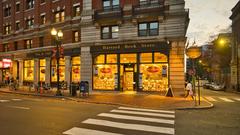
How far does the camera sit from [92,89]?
87.9 feet

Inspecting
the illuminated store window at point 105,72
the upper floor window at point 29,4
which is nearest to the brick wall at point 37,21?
the upper floor window at point 29,4

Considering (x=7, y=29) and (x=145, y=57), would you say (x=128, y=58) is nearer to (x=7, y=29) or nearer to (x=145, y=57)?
(x=145, y=57)

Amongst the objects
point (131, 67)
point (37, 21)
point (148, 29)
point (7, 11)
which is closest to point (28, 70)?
point (37, 21)

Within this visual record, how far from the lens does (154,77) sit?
24.0 m

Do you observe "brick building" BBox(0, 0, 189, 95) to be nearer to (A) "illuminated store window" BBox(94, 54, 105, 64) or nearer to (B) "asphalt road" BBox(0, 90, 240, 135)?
(A) "illuminated store window" BBox(94, 54, 105, 64)

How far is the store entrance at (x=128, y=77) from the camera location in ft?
82.2

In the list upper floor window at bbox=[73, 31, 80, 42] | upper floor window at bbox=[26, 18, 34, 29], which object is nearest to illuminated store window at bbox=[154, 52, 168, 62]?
upper floor window at bbox=[73, 31, 80, 42]

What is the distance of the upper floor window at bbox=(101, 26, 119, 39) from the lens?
25.9 meters

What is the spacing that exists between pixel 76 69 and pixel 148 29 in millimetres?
9878

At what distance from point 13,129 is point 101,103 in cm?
862

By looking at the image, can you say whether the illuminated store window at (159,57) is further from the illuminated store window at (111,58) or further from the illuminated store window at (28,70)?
the illuminated store window at (28,70)

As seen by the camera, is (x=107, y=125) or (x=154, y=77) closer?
(x=107, y=125)

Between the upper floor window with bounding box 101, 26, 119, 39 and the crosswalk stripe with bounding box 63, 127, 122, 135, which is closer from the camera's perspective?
the crosswalk stripe with bounding box 63, 127, 122, 135

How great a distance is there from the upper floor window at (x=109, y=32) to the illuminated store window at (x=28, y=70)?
518 inches
